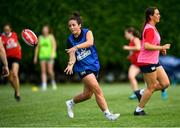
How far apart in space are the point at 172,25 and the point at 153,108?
1316 cm

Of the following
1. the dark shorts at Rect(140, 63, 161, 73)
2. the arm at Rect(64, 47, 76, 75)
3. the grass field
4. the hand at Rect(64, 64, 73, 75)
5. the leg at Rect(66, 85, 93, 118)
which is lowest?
the grass field

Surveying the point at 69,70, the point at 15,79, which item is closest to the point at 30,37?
the point at 69,70

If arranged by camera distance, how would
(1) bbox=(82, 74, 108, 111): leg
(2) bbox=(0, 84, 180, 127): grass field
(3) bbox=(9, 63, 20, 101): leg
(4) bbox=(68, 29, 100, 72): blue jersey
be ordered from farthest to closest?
(3) bbox=(9, 63, 20, 101): leg, (4) bbox=(68, 29, 100, 72): blue jersey, (1) bbox=(82, 74, 108, 111): leg, (2) bbox=(0, 84, 180, 127): grass field

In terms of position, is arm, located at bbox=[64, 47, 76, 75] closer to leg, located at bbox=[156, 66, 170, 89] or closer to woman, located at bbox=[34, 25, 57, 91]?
leg, located at bbox=[156, 66, 170, 89]

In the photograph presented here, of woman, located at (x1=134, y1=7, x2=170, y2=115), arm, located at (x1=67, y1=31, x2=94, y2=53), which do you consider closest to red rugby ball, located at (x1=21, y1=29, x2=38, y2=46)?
arm, located at (x1=67, y1=31, x2=94, y2=53)

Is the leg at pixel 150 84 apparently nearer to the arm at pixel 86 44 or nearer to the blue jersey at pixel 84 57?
the blue jersey at pixel 84 57

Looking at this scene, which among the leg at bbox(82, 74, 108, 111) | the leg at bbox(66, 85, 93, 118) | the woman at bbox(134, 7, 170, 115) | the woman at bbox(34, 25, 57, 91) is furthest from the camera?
the woman at bbox(34, 25, 57, 91)

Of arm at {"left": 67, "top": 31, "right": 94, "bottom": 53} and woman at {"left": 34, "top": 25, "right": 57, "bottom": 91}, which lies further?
woman at {"left": 34, "top": 25, "right": 57, "bottom": 91}

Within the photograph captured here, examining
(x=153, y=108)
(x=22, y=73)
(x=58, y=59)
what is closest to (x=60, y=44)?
(x=58, y=59)

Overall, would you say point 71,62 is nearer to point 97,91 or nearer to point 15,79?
point 97,91

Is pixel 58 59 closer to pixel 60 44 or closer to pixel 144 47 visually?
pixel 60 44

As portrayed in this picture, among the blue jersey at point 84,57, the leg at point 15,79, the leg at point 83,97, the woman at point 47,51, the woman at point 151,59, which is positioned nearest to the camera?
the blue jersey at point 84,57

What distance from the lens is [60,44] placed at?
26.8m

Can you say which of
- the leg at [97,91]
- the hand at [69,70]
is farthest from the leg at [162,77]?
the hand at [69,70]
